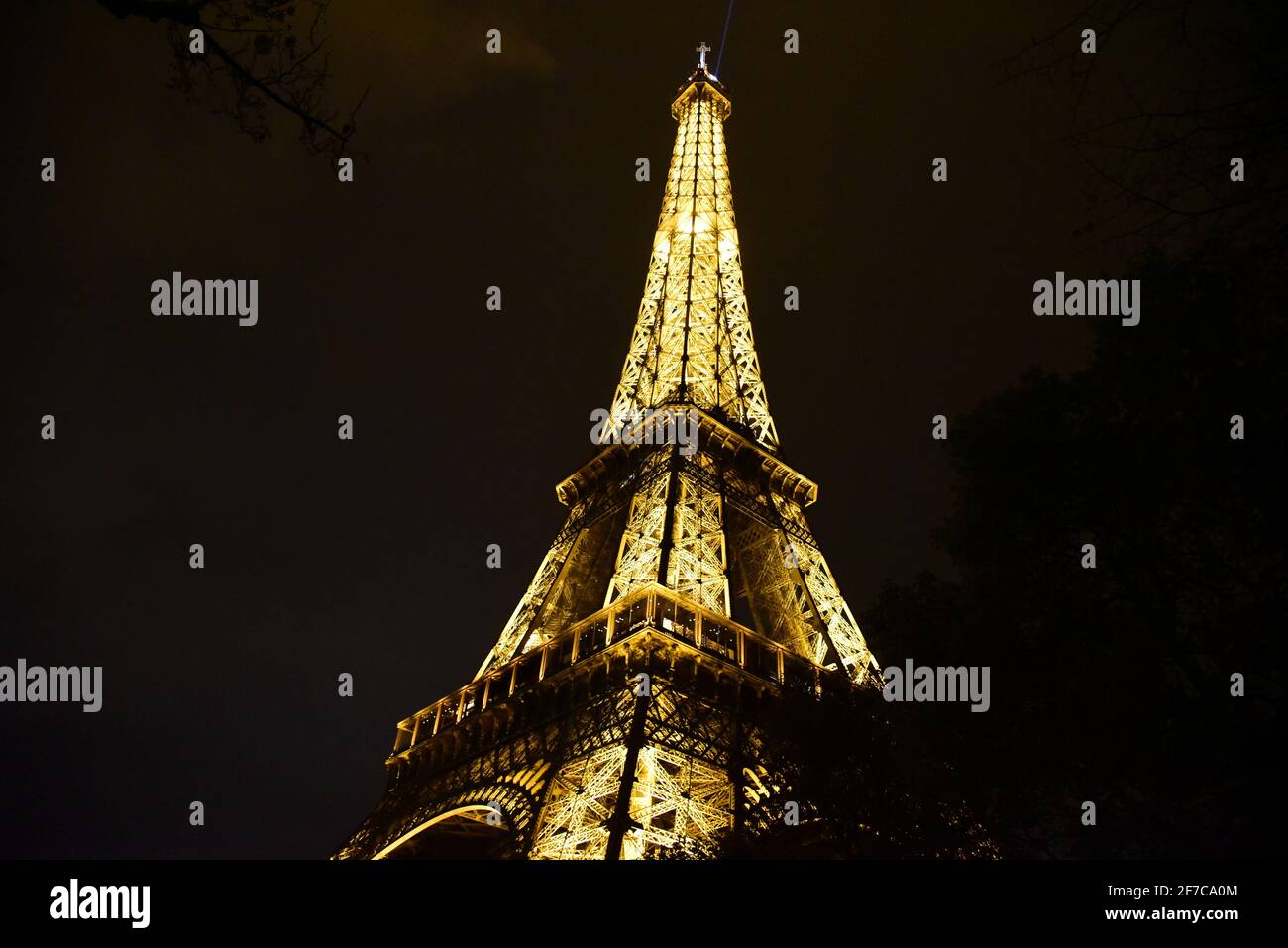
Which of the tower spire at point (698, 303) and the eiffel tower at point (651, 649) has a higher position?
the tower spire at point (698, 303)

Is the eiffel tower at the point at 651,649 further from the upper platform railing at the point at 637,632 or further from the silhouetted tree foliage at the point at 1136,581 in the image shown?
the silhouetted tree foliage at the point at 1136,581

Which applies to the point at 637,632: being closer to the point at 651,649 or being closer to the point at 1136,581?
the point at 651,649

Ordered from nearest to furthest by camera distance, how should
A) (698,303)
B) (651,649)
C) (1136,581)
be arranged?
1. (1136,581)
2. (651,649)
3. (698,303)

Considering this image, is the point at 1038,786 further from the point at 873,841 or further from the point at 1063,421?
the point at 1063,421

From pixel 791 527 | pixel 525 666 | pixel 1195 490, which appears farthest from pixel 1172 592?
pixel 791 527

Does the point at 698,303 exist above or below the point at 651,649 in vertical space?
above

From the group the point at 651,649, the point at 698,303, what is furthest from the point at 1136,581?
the point at 698,303

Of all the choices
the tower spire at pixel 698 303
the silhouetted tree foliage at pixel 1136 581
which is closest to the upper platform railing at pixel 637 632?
the tower spire at pixel 698 303

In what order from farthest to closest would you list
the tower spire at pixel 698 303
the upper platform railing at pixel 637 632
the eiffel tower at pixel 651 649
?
the tower spire at pixel 698 303 < the upper platform railing at pixel 637 632 < the eiffel tower at pixel 651 649

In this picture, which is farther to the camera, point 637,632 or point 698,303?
point 698,303
